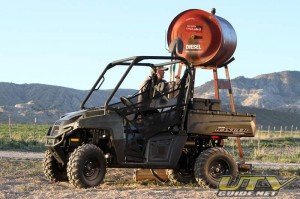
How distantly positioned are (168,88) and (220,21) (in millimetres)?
4371

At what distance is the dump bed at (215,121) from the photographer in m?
12.2

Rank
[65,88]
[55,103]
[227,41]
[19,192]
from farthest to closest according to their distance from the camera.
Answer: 1. [65,88]
2. [55,103]
3. [227,41]
4. [19,192]

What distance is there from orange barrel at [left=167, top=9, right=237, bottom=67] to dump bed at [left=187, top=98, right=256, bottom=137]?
3.31 metres

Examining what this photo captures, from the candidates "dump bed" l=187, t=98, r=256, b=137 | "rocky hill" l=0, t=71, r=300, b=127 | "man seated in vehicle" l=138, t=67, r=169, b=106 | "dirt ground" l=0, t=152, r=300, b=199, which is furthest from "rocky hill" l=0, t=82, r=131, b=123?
"man seated in vehicle" l=138, t=67, r=169, b=106

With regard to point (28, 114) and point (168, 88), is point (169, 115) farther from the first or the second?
point (28, 114)

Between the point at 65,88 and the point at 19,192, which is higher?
the point at 65,88

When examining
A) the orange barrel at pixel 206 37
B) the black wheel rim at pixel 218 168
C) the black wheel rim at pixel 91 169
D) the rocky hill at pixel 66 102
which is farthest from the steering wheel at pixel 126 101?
the rocky hill at pixel 66 102

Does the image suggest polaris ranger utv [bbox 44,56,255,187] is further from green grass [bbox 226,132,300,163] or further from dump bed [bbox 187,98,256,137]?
green grass [bbox 226,132,300,163]

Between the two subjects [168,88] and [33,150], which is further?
[33,150]

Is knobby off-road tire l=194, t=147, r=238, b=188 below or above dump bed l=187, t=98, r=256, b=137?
below

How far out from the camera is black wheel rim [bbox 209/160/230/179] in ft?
40.3

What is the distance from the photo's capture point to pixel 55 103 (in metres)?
150

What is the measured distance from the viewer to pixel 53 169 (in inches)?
488

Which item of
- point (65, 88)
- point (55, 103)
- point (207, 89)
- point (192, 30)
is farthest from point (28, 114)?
point (192, 30)
